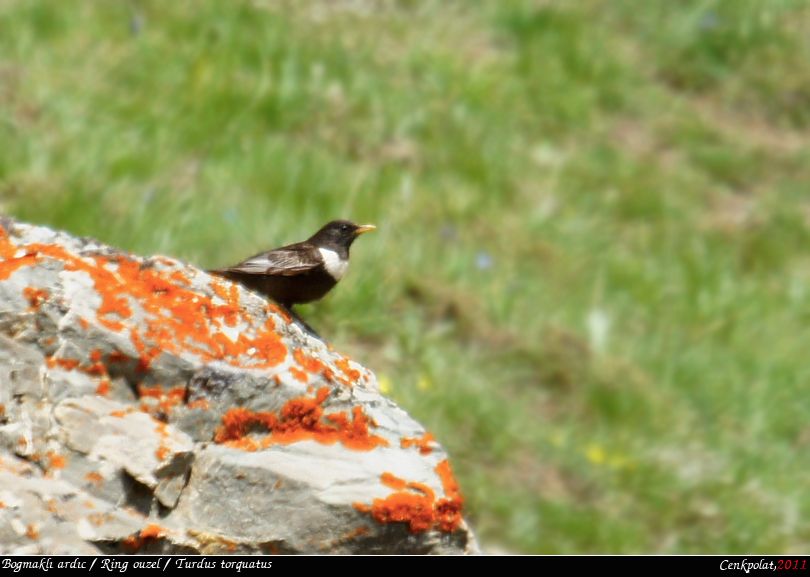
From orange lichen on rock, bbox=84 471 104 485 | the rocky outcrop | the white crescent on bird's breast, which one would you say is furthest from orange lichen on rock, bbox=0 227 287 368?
the white crescent on bird's breast

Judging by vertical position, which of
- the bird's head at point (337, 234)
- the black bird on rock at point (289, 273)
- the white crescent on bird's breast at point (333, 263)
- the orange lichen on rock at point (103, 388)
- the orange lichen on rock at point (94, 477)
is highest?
the bird's head at point (337, 234)

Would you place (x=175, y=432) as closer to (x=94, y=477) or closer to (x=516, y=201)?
(x=94, y=477)

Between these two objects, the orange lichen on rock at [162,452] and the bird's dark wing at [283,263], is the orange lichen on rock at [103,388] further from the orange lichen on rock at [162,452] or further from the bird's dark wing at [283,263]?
the bird's dark wing at [283,263]

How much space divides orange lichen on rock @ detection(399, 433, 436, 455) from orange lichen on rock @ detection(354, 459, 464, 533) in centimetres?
17

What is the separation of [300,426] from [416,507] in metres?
0.48

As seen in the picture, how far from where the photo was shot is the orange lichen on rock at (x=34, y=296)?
13.0ft

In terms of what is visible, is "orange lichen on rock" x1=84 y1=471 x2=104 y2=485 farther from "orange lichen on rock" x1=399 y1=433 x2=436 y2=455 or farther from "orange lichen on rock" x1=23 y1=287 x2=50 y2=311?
"orange lichen on rock" x1=399 y1=433 x2=436 y2=455

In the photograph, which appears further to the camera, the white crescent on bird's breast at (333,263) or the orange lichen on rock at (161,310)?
the white crescent on bird's breast at (333,263)

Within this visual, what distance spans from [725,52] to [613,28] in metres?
1.08

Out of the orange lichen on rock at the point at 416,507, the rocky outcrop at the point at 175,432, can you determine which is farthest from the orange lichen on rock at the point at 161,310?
the orange lichen on rock at the point at 416,507

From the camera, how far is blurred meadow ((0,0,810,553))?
7.30 m

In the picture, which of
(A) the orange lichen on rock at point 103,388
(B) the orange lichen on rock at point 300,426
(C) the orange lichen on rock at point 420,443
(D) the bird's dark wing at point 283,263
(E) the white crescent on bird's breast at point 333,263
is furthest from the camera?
(E) the white crescent on bird's breast at point 333,263

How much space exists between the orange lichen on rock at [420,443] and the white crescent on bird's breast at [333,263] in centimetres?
162

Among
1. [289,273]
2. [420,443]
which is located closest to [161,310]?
[420,443]
